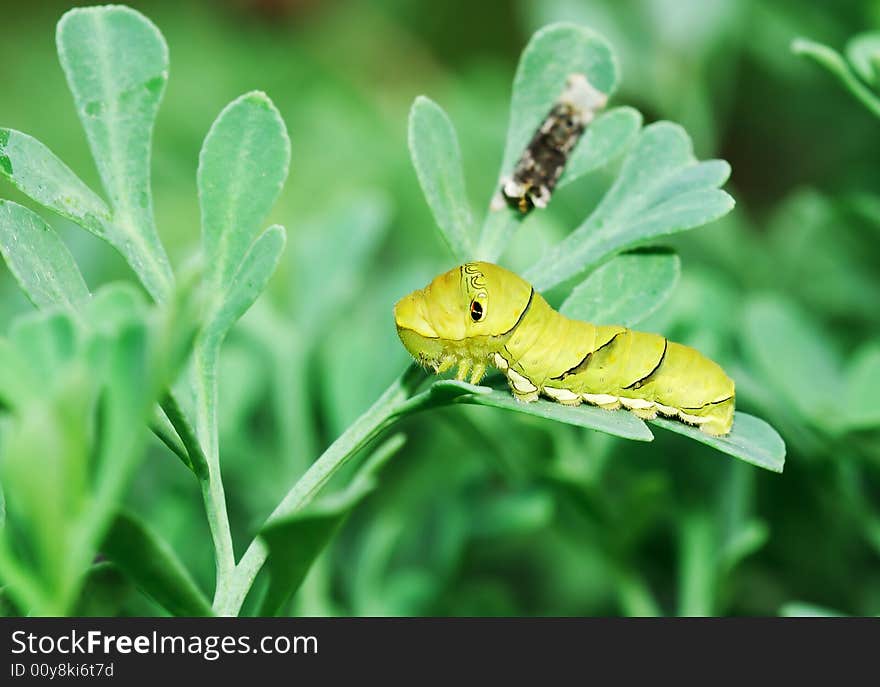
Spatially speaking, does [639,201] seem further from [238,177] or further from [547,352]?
[238,177]

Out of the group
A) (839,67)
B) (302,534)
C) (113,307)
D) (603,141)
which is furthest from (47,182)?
(839,67)

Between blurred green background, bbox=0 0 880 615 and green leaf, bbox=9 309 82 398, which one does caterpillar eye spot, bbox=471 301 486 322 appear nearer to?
blurred green background, bbox=0 0 880 615

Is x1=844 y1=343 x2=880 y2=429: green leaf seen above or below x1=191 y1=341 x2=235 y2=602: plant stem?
above

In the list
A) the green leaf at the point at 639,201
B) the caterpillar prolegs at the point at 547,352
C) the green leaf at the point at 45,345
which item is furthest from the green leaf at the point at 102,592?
the green leaf at the point at 639,201

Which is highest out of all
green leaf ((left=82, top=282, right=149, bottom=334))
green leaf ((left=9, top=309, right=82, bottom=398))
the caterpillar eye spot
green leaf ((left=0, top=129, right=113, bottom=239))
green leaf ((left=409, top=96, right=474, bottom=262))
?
green leaf ((left=409, top=96, right=474, bottom=262))

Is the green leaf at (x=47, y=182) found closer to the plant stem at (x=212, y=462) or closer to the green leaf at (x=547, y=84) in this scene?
the plant stem at (x=212, y=462)

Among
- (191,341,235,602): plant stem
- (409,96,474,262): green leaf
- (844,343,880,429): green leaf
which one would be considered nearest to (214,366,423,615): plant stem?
(191,341,235,602): plant stem

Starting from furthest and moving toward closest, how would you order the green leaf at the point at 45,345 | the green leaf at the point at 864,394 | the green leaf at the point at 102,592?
the green leaf at the point at 864,394 < the green leaf at the point at 102,592 < the green leaf at the point at 45,345

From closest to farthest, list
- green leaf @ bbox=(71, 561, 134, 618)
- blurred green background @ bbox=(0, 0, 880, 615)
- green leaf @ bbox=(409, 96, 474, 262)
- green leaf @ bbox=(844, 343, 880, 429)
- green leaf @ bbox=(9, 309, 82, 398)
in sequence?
green leaf @ bbox=(9, 309, 82, 398) < green leaf @ bbox=(71, 561, 134, 618) < green leaf @ bbox=(409, 96, 474, 262) < green leaf @ bbox=(844, 343, 880, 429) < blurred green background @ bbox=(0, 0, 880, 615)

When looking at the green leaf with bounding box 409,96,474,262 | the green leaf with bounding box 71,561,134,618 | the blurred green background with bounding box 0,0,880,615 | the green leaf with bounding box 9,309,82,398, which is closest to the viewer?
the green leaf with bounding box 9,309,82,398
